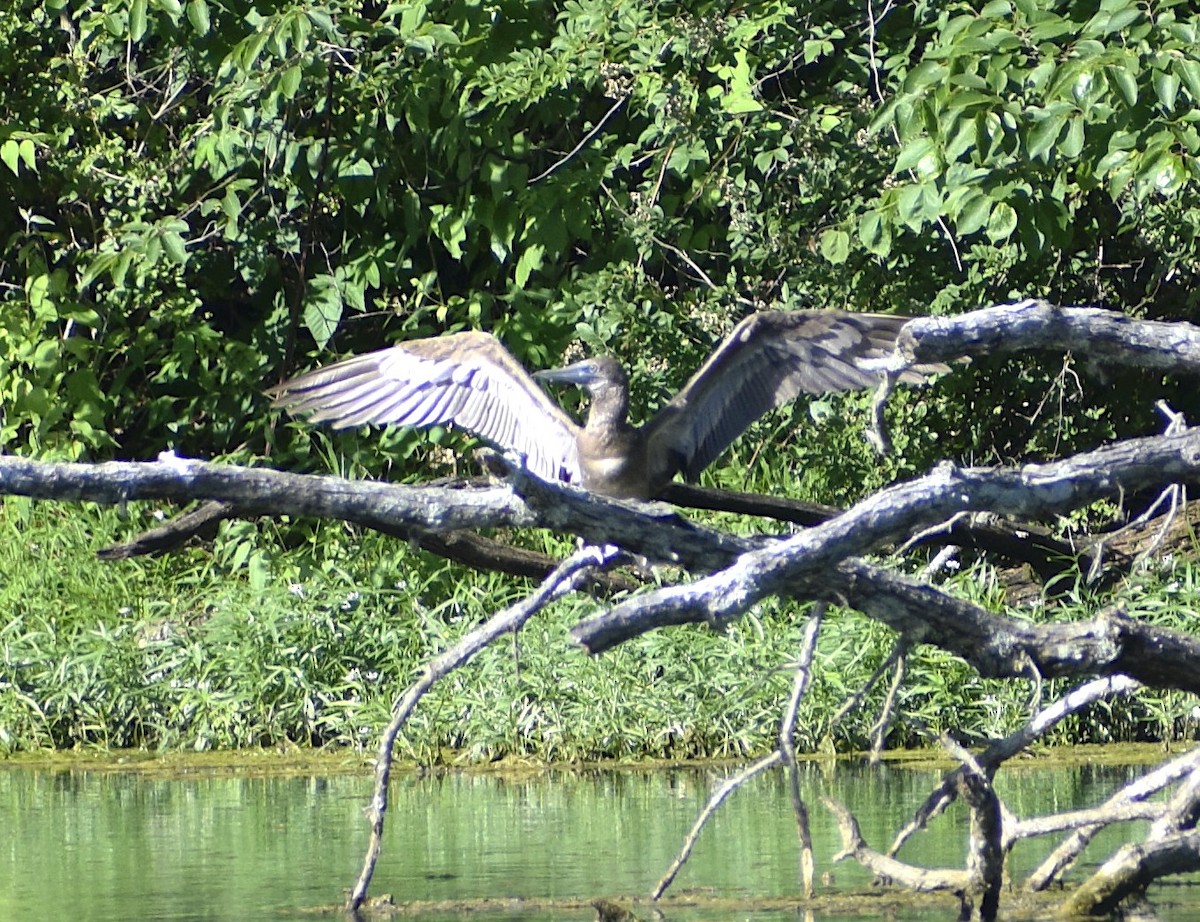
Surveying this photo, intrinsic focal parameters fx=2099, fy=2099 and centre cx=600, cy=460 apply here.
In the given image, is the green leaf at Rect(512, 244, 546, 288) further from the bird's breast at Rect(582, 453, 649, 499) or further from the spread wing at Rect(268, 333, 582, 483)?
the bird's breast at Rect(582, 453, 649, 499)

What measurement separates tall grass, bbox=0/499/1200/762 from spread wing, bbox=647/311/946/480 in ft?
2.22

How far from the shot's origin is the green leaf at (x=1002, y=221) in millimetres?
5789

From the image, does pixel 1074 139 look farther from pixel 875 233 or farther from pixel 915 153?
pixel 875 233

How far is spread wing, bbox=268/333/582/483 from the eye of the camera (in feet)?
19.5

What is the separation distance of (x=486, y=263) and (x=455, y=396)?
9.04ft

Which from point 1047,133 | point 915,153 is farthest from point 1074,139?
point 915,153

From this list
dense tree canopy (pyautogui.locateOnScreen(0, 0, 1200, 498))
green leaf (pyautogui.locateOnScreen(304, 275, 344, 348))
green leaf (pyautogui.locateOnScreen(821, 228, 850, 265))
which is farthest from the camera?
green leaf (pyautogui.locateOnScreen(304, 275, 344, 348))

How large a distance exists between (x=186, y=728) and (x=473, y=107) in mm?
2682

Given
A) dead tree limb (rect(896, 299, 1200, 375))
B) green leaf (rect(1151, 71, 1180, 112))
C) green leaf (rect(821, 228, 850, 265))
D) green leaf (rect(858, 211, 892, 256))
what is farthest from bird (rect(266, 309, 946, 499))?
dead tree limb (rect(896, 299, 1200, 375))

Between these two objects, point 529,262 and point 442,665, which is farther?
point 529,262

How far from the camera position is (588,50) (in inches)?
296

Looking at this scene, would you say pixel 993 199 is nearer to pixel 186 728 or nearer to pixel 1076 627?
pixel 1076 627

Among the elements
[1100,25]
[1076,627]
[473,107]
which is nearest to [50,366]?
[473,107]

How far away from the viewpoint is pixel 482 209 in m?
8.20
